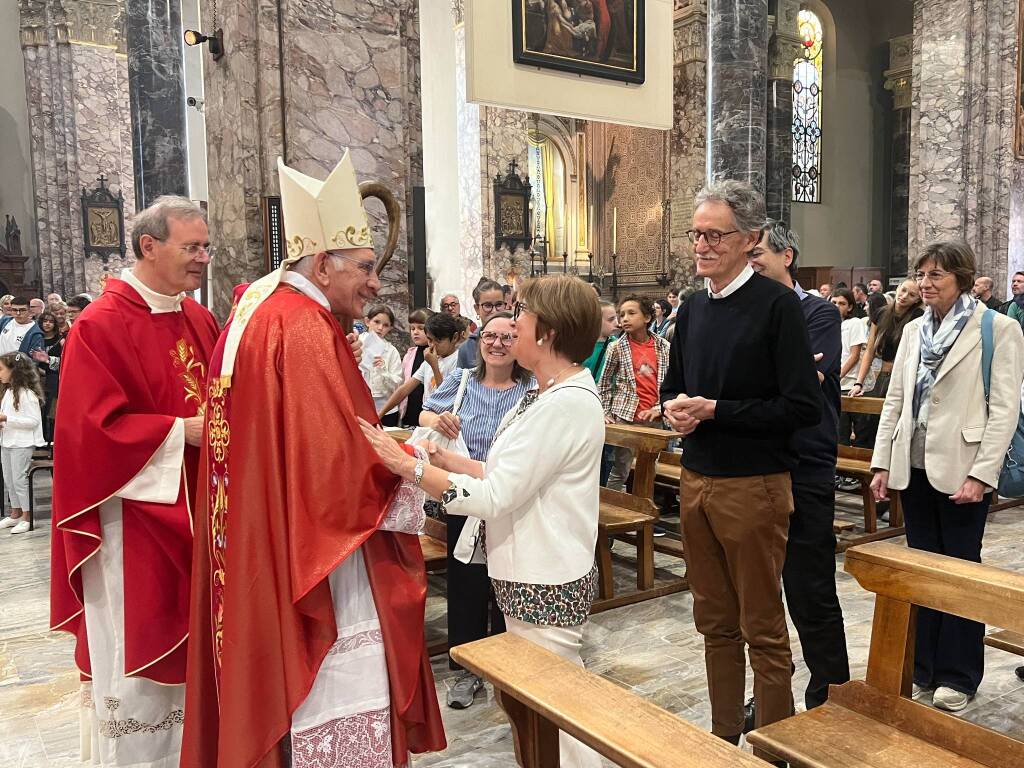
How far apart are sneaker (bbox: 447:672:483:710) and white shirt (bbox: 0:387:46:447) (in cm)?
498

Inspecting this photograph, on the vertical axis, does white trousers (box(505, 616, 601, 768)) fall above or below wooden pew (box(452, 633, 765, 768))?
below

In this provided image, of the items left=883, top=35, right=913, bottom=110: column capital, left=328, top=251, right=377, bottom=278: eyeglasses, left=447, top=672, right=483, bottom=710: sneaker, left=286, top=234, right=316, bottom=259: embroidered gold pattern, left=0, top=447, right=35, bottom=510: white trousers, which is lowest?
left=447, top=672, right=483, bottom=710: sneaker

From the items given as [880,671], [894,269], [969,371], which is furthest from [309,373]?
[894,269]

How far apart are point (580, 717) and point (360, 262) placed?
1224 mm

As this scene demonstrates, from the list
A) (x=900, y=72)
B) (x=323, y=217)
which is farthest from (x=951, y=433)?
(x=900, y=72)

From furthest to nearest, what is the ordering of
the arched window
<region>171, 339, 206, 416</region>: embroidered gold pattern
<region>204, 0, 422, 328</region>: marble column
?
the arched window → <region>204, 0, 422, 328</region>: marble column → <region>171, 339, 206, 416</region>: embroidered gold pattern

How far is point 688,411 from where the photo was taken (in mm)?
2523

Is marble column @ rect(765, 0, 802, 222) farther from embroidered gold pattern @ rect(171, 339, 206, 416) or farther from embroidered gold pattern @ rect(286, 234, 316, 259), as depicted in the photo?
embroidered gold pattern @ rect(286, 234, 316, 259)

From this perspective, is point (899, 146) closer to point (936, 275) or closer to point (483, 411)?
point (936, 275)

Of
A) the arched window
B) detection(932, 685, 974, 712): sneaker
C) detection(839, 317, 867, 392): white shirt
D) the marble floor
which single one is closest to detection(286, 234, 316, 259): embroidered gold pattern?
the marble floor

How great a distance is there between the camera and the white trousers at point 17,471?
6738 millimetres

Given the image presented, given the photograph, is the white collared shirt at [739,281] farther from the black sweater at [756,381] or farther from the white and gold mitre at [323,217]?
the white and gold mitre at [323,217]

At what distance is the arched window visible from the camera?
62.1 ft

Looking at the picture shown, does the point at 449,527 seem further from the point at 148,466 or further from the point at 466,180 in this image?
the point at 466,180
